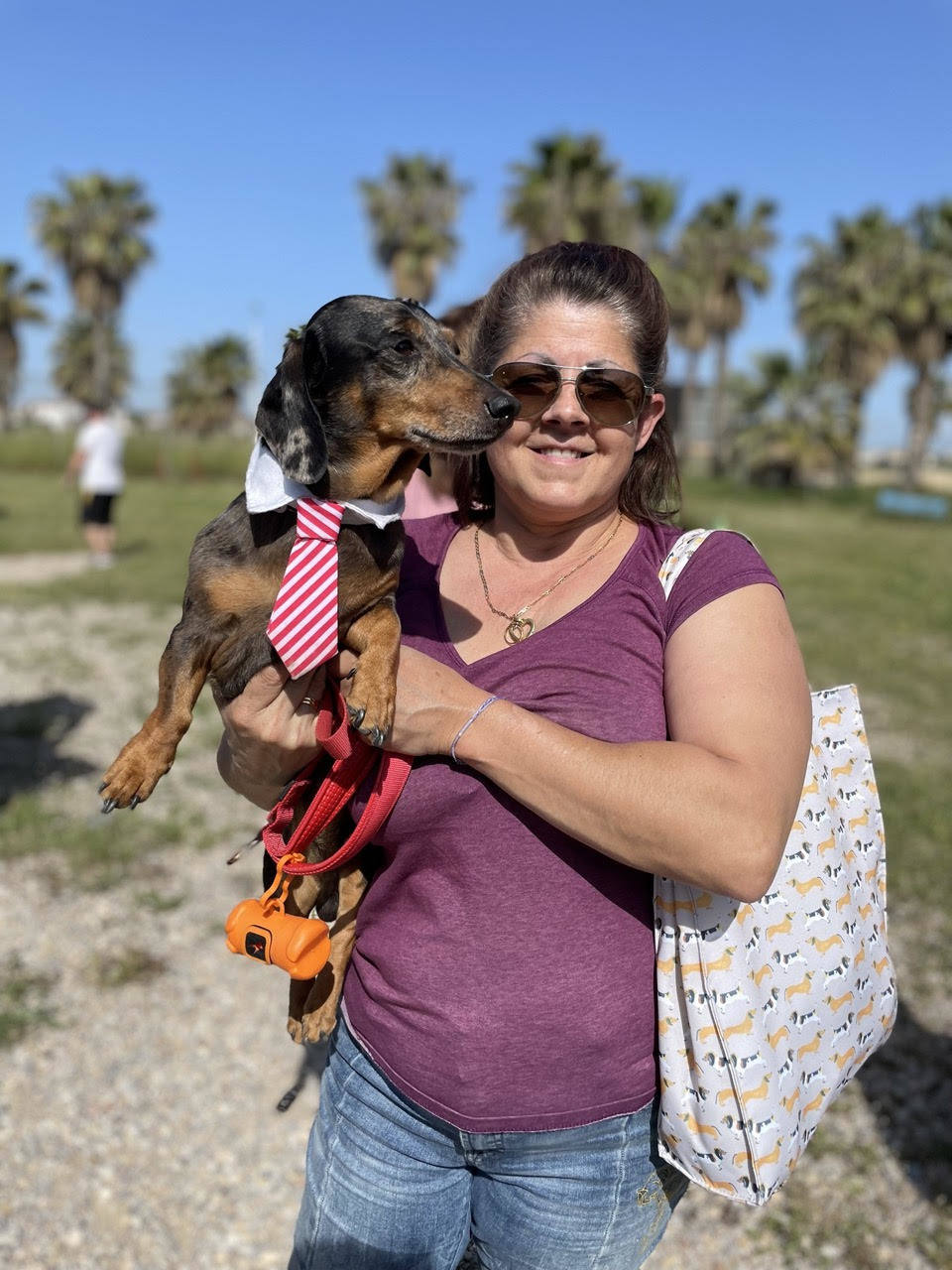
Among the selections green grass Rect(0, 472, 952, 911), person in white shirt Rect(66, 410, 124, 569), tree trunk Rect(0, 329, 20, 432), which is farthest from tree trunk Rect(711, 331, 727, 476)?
tree trunk Rect(0, 329, 20, 432)

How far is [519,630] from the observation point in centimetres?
189

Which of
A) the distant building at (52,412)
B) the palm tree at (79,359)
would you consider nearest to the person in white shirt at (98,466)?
the palm tree at (79,359)

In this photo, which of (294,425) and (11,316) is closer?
(294,425)

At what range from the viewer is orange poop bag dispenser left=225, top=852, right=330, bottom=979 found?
72.1 inches

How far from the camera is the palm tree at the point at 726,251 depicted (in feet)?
123

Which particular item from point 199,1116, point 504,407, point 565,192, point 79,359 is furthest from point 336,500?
point 79,359

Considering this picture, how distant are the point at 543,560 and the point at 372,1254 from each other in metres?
1.26

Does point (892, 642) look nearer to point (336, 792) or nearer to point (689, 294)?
point (336, 792)

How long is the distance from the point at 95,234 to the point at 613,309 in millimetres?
44080

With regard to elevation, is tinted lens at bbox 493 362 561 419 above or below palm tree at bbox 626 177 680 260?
below

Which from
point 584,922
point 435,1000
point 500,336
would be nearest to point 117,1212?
point 435,1000

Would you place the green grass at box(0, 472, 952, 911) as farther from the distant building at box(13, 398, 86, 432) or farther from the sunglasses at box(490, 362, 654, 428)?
the distant building at box(13, 398, 86, 432)

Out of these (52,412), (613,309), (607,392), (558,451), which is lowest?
(52,412)

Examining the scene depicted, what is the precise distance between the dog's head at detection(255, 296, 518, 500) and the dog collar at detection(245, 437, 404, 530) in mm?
23
